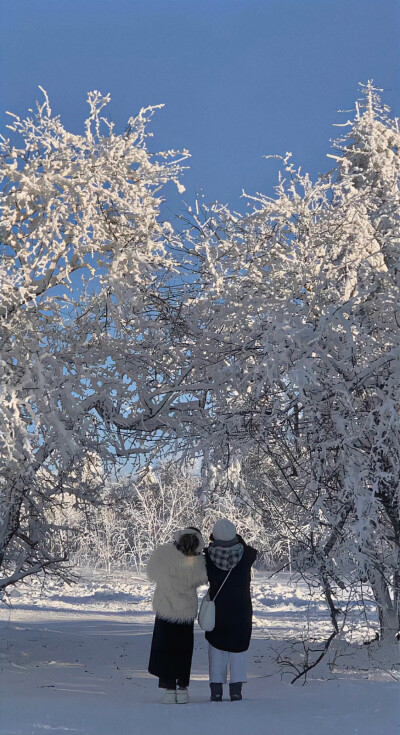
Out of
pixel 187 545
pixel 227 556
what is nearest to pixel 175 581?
pixel 187 545

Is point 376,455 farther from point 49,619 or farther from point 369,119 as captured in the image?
point 49,619

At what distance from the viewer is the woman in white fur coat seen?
613 centimetres

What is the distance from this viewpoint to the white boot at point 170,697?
602cm

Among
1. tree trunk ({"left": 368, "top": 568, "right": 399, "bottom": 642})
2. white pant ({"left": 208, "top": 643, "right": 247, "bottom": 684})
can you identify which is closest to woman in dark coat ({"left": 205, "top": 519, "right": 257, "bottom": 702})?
white pant ({"left": 208, "top": 643, "right": 247, "bottom": 684})

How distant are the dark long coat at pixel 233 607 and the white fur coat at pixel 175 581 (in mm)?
148

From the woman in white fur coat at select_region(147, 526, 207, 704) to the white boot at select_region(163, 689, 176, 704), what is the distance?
0.01 meters

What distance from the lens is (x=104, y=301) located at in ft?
26.6

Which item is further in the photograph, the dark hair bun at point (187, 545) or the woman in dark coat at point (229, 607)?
the dark hair bun at point (187, 545)

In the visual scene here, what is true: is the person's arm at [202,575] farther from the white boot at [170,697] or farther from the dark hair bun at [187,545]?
the white boot at [170,697]

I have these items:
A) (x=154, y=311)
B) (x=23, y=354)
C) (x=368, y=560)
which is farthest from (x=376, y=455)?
(x=23, y=354)

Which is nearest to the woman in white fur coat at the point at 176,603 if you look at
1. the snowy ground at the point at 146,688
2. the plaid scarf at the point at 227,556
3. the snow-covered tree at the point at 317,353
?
the plaid scarf at the point at 227,556

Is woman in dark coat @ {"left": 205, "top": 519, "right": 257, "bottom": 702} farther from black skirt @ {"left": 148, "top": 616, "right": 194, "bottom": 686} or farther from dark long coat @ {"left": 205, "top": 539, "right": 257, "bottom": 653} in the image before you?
black skirt @ {"left": 148, "top": 616, "right": 194, "bottom": 686}

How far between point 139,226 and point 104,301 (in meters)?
1.41

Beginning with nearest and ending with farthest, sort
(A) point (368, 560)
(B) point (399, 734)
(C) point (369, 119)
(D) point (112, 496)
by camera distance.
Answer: (B) point (399, 734), (A) point (368, 560), (C) point (369, 119), (D) point (112, 496)
